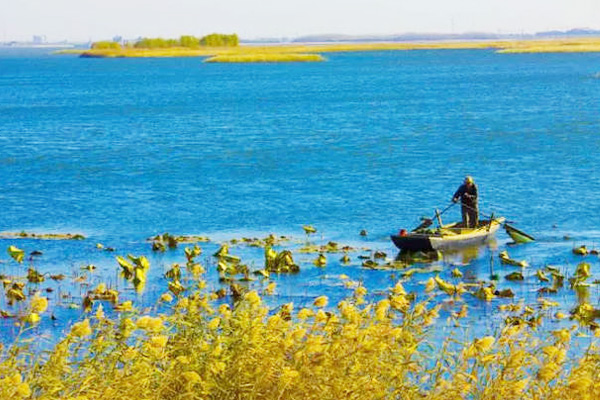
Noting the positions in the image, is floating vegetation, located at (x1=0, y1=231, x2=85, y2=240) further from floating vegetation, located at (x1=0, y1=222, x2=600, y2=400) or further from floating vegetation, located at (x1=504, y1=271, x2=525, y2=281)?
floating vegetation, located at (x1=0, y1=222, x2=600, y2=400)

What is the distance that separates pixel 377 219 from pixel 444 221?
2.59 metres

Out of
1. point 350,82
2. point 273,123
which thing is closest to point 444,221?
point 273,123

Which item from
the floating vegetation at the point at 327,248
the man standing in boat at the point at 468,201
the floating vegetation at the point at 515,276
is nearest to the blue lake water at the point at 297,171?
the floating vegetation at the point at 515,276

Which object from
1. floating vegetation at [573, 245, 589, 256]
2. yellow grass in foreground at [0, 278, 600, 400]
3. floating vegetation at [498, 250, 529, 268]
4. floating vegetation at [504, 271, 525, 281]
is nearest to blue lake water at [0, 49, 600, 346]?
floating vegetation at [498, 250, 529, 268]

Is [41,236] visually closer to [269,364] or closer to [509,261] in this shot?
[509,261]

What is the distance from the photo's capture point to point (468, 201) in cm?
3653

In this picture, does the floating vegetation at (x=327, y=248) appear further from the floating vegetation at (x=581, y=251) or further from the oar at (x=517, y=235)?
the floating vegetation at (x=581, y=251)

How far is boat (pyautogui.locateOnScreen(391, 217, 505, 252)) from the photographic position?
34.3 metres

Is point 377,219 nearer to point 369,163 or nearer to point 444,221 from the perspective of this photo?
point 444,221

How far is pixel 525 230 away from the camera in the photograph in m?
40.2

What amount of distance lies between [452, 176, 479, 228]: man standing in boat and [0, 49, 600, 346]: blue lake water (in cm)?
119

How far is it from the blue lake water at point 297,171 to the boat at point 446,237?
1.97 ft

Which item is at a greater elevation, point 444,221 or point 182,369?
point 182,369

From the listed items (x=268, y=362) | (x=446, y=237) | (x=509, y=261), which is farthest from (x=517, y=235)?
(x=268, y=362)
